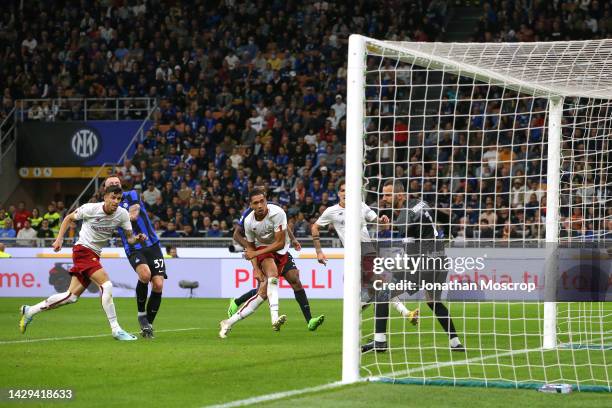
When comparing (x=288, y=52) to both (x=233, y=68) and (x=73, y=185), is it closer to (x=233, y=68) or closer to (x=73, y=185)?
(x=233, y=68)

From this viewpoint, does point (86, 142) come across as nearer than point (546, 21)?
No

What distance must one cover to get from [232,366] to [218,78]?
23379mm

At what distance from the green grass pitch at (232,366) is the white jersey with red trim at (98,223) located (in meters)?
1.26

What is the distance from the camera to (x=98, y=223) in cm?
1318

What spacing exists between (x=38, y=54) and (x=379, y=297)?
27.0 m

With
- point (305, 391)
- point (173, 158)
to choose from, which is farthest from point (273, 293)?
point (173, 158)

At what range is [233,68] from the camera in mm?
33000

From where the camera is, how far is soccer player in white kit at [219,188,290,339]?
13516 mm

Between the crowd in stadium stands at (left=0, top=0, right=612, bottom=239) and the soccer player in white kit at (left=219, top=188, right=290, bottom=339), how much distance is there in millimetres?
11846

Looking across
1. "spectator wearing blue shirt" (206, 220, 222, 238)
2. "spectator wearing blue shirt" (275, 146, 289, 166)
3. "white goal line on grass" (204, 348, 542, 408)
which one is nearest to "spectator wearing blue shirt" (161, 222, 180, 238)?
"spectator wearing blue shirt" (206, 220, 222, 238)

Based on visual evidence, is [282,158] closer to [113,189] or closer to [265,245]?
[265,245]

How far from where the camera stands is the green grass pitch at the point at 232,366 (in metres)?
8.34

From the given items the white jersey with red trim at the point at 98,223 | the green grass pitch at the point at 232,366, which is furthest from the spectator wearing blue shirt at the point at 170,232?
the white jersey with red trim at the point at 98,223

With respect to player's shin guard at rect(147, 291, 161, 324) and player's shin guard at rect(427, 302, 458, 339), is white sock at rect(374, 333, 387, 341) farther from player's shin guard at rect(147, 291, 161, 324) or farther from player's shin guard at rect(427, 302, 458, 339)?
player's shin guard at rect(147, 291, 161, 324)
